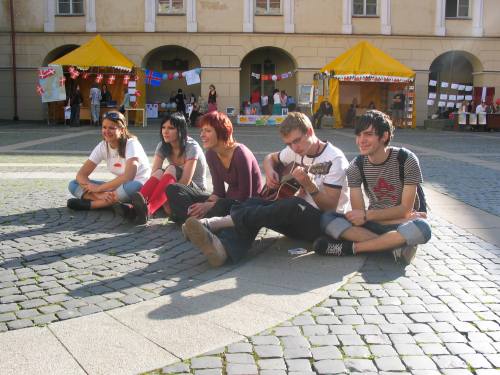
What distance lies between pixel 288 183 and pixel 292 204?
1.63ft

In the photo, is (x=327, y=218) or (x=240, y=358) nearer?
(x=240, y=358)

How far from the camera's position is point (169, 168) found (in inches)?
238

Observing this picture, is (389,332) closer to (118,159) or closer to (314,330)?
(314,330)

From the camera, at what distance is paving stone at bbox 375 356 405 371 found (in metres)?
2.83

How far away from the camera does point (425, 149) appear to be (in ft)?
48.9

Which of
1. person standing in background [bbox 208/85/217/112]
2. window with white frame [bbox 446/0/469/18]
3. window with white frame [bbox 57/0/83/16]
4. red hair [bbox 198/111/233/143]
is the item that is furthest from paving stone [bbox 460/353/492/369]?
window with white frame [bbox 446/0/469/18]

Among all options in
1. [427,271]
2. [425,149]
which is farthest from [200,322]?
[425,149]

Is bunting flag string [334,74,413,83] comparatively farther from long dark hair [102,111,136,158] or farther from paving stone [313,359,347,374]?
paving stone [313,359,347,374]

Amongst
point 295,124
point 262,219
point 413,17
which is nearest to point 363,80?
point 413,17

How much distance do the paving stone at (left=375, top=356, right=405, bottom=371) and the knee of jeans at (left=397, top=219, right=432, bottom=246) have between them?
5.37 ft

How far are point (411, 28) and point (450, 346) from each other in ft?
85.1

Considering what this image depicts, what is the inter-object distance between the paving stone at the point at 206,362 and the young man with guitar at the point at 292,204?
4.80 feet

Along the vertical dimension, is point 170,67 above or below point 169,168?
above

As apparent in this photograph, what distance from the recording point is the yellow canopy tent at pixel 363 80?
23453 millimetres
